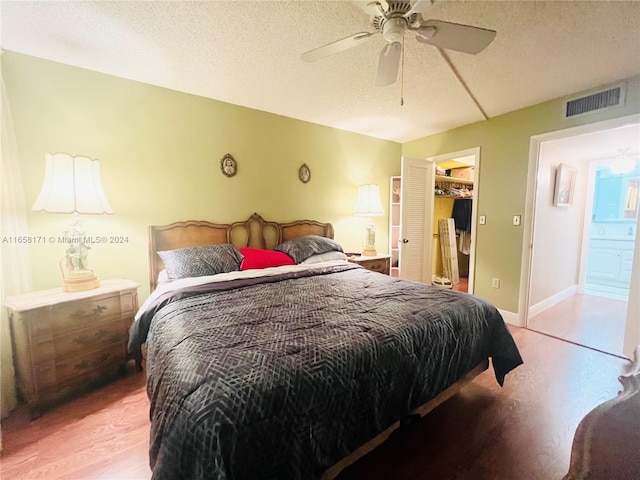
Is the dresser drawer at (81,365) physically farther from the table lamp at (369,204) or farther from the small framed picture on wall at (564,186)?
the small framed picture on wall at (564,186)

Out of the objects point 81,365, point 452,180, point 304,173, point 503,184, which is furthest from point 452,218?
point 81,365

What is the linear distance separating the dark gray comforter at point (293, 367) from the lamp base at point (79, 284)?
0.57m

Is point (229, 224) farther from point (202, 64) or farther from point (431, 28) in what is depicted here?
point (431, 28)

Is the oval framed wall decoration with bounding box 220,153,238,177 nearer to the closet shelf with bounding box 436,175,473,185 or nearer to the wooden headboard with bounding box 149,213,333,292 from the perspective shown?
the wooden headboard with bounding box 149,213,333,292

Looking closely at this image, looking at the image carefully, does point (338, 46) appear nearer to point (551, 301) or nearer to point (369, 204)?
point (369, 204)

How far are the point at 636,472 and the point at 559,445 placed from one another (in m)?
1.31

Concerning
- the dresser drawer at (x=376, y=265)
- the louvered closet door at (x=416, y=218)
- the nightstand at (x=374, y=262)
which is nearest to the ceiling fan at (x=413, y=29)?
the louvered closet door at (x=416, y=218)

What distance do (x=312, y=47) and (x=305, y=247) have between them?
5.97 ft

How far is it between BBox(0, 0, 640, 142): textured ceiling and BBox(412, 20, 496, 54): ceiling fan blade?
0.87 ft

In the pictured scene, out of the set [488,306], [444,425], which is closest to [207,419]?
[444,425]

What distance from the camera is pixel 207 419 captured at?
806mm

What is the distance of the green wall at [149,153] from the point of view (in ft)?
6.63

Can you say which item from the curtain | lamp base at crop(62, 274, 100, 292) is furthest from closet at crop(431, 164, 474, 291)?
the curtain

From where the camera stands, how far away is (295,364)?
39.7 inches
